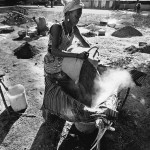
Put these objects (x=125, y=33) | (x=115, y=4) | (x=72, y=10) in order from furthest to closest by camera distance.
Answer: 1. (x=115, y=4)
2. (x=125, y=33)
3. (x=72, y=10)

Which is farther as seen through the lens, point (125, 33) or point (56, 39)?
point (125, 33)

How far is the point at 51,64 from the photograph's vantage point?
299 centimetres

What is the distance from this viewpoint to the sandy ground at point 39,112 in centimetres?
335

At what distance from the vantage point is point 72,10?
8.27 feet

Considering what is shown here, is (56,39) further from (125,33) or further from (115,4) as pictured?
(115,4)

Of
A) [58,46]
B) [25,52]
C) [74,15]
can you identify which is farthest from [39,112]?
[25,52]

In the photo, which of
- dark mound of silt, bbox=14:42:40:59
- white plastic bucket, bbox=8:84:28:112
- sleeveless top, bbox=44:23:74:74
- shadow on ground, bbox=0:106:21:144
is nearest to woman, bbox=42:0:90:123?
sleeveless top, bbox=44:23:74:74

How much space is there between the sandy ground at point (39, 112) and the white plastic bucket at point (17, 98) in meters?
0.21

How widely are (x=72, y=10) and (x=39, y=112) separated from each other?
262cm

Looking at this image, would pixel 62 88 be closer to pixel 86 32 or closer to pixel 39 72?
pixel 39 72

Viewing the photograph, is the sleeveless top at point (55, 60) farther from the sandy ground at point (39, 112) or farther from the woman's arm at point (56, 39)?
the sandy ground at point (39, 112)

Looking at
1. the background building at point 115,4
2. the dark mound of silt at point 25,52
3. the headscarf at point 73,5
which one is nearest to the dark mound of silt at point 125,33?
the dark mound of silt at point 25,52

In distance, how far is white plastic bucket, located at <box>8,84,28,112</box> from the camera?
3.87 meters

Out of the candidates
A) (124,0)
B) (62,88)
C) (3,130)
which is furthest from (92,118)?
(124,0)
